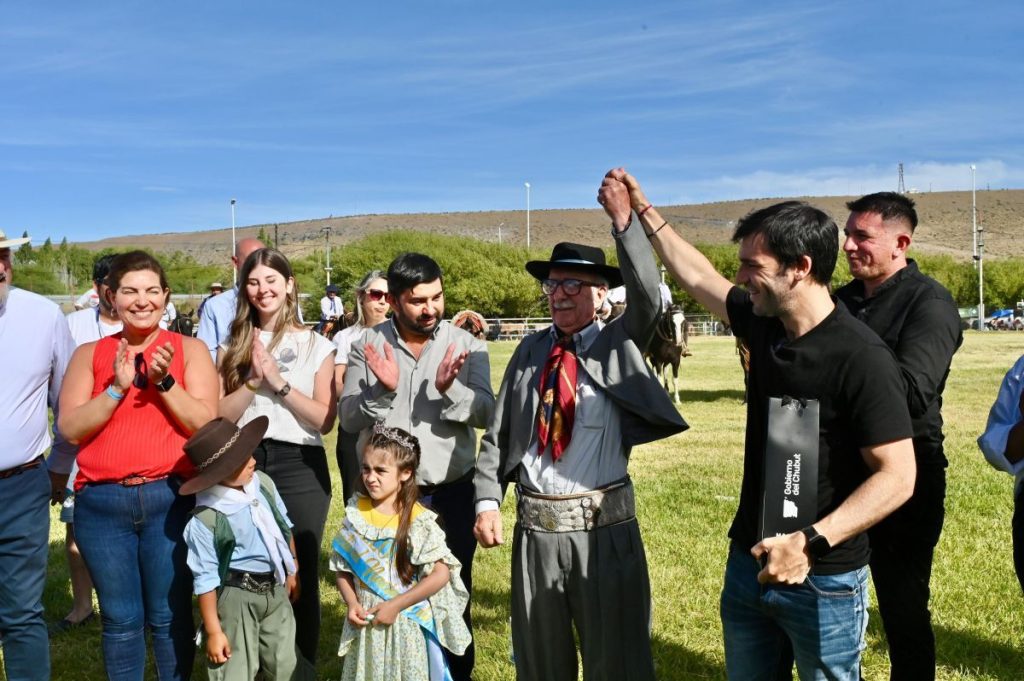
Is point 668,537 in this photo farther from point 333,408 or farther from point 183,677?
point 183,677

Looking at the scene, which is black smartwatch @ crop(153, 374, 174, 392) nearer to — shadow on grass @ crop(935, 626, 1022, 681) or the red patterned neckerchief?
the red patterned neckerchief

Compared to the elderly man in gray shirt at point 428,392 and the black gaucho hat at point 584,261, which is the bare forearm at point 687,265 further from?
the elderly man in gray shirt at point 428,392

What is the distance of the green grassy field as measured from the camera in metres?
4.96

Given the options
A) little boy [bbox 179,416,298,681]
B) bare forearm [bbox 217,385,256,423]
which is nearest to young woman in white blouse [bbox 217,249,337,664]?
bare forearm [bbox 217,385,256,423]

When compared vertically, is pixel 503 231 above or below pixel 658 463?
above

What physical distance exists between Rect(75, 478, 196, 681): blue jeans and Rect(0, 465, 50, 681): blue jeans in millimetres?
334

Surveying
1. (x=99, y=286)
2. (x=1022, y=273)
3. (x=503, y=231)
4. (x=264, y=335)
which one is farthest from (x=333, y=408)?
(x=503, y=231)

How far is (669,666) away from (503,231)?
14096cm

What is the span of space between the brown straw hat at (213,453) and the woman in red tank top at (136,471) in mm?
92

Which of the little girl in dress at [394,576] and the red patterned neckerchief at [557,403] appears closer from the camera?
the red patterned neckerchief at [557,403]

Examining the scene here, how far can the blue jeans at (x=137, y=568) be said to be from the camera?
12.6 feet

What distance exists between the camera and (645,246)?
3.36 meters

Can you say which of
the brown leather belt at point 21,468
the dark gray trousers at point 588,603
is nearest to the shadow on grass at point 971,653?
the dark gray trousers at point 588,603

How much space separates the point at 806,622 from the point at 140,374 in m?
2.69
